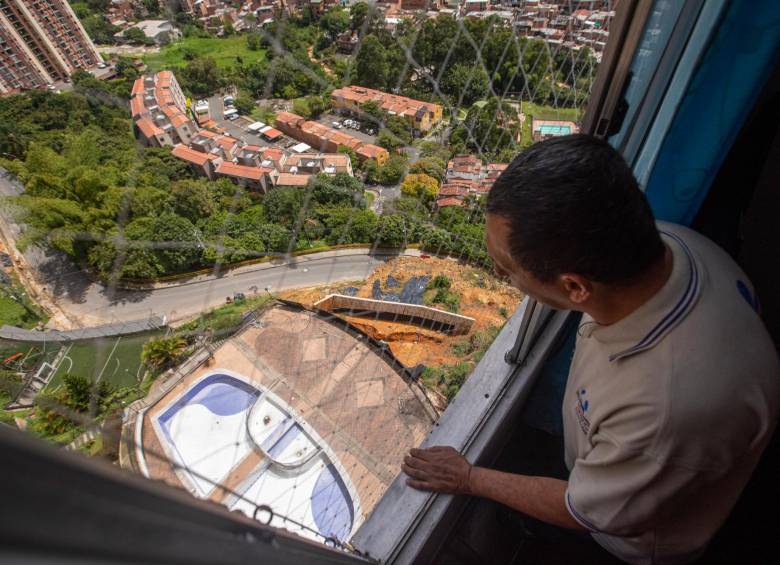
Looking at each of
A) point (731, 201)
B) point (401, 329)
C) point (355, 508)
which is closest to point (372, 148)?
point (401, 329)

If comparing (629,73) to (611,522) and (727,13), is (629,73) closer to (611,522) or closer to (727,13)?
(727,13)

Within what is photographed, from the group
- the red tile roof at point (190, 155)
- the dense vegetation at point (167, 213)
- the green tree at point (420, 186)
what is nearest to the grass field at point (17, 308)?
the dense vegetation at point (167, 213)

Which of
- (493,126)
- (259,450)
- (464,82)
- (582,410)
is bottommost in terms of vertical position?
(259,450)

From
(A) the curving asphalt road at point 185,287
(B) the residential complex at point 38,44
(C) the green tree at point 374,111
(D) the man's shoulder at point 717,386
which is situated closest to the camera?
Result: (D) the man's shoulder at point 717,386

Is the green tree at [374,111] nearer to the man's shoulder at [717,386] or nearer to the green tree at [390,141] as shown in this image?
the green tree at [390,141]

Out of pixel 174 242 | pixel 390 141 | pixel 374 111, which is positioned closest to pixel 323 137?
pixel 374 111

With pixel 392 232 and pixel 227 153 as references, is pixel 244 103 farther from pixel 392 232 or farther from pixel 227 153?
pixel 392 232
